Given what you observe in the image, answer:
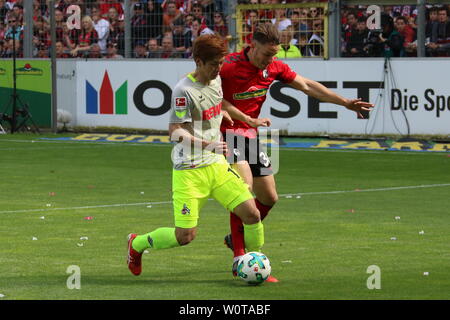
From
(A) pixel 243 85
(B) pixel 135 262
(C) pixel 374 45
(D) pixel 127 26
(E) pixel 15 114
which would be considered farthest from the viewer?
(E) pixel 15 114

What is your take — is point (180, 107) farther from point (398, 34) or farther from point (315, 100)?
point (315, 100)

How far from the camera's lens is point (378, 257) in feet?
34.7

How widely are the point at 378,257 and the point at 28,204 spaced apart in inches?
228

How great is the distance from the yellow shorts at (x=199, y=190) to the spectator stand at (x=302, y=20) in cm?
1567

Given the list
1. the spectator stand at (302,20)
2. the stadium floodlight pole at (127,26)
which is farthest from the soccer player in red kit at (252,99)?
the stadium floodlight pole at (127,26)

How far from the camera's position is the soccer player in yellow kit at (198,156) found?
361 inches

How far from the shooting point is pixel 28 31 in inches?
1139

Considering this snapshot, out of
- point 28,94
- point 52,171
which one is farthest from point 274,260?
point 28,94

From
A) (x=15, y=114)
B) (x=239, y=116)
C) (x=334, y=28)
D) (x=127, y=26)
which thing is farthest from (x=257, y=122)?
(x=15, y=114)

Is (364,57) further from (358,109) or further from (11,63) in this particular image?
(358,109)

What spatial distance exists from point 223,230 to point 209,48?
3.77m

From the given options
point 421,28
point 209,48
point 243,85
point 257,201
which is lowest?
point 257,201

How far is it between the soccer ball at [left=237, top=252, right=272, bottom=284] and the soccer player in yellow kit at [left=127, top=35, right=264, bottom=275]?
0.38 meters

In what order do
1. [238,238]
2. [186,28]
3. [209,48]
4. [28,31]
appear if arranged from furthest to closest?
[28,31] < [186,28] < [238,238] < [209,48]
